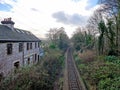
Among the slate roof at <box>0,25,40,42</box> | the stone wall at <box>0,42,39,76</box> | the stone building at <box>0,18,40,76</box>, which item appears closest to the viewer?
the stone wall at <box>0,42,39,76</box>

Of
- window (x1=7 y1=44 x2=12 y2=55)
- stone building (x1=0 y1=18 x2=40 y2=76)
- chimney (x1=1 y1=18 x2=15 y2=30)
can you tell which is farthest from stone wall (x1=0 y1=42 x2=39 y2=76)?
chimney (x1=1 y1=18 x2=15 y2=30)

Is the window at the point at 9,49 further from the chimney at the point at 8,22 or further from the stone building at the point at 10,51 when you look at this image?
the chimney at the point at 8,22

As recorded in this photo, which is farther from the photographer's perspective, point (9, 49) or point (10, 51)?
point (10, 51)

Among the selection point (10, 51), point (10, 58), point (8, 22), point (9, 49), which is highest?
point (8, 22)

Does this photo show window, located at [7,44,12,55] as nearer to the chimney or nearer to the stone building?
the stone building

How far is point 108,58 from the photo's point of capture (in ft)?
92.0

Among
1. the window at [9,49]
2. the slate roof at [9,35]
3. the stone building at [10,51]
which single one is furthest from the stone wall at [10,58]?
the slate roof at [9,35]

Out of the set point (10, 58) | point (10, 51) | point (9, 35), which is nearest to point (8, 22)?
point (9, 35)

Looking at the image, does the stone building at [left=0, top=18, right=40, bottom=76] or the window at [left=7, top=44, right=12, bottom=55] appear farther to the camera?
the window at [left=7, top=44, right=12, bottom=55]

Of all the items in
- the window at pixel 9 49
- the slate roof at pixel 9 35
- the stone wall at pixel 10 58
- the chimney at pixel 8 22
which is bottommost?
the stone wall at pixel 10 58

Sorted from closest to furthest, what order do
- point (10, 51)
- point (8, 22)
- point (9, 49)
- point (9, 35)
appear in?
point (9, 49) → point (10, 51) → point (9, 35) → point (8, 22)

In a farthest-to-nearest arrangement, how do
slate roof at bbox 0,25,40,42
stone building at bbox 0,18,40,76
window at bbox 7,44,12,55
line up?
window at bbox 7,44,12,55 < slate roof at bbox 0,25,40,42 < stone building at bbox 0,18,40,76

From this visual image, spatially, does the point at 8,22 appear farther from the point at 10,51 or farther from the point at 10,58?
the point at 10,58

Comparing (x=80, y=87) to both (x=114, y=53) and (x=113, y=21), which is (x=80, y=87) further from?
(x=113, y=21)
